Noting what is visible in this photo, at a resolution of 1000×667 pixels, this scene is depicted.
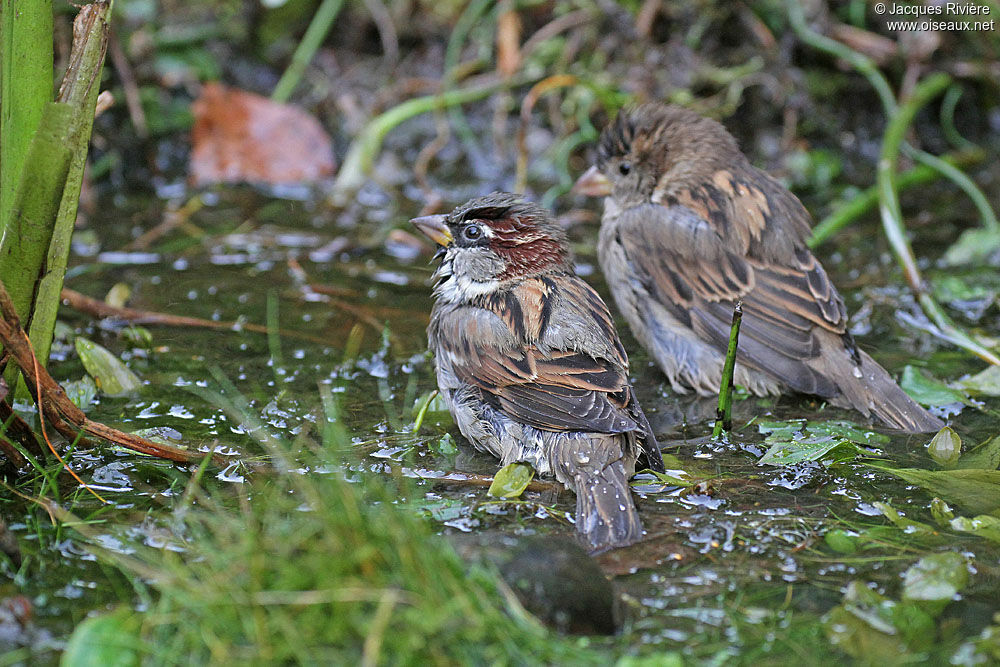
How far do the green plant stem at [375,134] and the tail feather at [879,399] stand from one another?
11.3 feet

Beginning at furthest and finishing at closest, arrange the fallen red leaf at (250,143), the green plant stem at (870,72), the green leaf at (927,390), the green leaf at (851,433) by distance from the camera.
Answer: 1. the fallen red leaf at (250,143)
2. the green plant stem at (870,72)
3. the green leaf at (927,390)
4. the green leaf at (851,433)

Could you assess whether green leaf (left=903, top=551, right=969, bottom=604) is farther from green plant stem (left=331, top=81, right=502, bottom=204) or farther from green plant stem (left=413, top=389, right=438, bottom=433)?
green plant stem (left=331, top=81, right=502, bottom=204)

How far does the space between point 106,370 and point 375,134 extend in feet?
9.44

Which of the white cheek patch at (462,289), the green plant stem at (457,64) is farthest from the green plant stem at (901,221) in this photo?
the green plant stem at (457,64)

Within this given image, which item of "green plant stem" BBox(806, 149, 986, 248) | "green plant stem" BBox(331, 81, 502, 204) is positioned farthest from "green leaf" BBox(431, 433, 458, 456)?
"green plant stem" BBox(331, 81, 502, 204)

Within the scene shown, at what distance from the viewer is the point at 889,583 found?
2.90 meters

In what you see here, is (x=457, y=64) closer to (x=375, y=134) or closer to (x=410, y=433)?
(x=375, y=134)

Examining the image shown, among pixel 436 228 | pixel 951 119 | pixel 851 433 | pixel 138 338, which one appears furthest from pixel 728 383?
pixel 951 119

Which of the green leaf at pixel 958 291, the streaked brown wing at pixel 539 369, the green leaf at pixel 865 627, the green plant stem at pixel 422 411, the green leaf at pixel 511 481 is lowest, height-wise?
the green leaf at pixel 865 627

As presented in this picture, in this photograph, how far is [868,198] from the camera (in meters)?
5.85

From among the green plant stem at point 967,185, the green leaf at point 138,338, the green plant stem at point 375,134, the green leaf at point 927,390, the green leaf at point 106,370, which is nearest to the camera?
the green leaf at point 106,370

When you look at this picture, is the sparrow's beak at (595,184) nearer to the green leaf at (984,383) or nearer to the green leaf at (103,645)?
the green leaf at (984,383)

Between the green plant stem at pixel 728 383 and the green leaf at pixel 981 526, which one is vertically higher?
the green plant stem at pixel 728 383

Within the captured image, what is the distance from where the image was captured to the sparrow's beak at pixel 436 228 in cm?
434
